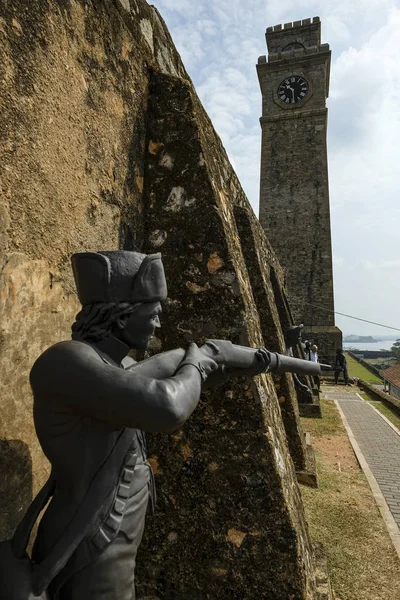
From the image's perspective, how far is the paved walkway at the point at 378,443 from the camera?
538 centimetres

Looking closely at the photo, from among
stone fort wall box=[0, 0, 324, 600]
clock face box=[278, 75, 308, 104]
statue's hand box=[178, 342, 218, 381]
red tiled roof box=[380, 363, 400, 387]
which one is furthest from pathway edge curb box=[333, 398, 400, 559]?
clock face box=[278, 75, 308, 104]

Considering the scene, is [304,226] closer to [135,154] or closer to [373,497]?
[373,497]

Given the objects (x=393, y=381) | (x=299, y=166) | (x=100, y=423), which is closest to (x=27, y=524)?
(x=100, y=423)

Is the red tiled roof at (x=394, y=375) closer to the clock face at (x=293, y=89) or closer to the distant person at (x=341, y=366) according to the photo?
the distant person at (x=341, y=366)

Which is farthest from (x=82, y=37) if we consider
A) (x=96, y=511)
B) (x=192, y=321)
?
(x=96, y=511)

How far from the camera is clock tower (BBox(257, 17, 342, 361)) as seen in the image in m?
19.7

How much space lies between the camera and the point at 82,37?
Answer: 83.5 inches

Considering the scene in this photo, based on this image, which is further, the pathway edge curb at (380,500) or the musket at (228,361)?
the pathway edge curb at (380,500)

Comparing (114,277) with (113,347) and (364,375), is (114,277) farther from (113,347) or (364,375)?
(364,375)

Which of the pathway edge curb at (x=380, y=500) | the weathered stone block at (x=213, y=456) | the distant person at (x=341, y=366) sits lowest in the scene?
the distant person at (x=341, y=366)

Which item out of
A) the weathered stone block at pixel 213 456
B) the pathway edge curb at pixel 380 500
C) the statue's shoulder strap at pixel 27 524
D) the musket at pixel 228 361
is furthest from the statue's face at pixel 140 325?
the pathway edge curb at pixel 380 500

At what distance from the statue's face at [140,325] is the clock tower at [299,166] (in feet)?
60.2

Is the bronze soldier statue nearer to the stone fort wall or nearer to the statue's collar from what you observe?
the statue's collar

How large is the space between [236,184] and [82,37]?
2942mm
